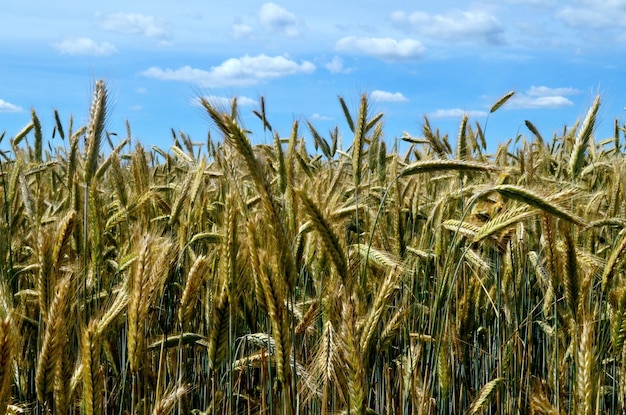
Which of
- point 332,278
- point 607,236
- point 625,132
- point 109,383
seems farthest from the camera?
point 625,132

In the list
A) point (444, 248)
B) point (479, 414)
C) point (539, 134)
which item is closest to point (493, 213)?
point (444, 248)

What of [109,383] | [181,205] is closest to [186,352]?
[109,383]

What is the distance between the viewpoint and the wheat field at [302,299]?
202cm

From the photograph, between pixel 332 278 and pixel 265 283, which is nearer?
pixel 265 283

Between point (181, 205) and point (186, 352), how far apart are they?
2.20 feet

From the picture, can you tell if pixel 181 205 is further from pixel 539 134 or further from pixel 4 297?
pixel 539 134

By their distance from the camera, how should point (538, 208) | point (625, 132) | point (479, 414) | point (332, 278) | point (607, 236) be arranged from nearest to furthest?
point (538, 208), point (332, 278), point (479, 414), point (607, 236), point (625, 132)

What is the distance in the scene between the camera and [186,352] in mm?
3205

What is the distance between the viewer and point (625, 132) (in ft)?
21.2

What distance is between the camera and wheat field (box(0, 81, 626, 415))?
2.02 metres

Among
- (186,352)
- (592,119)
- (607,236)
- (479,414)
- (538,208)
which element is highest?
(592,119)

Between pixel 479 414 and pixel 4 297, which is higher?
pixel 4 297

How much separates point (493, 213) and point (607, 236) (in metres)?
1.03

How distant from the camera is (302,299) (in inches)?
122
